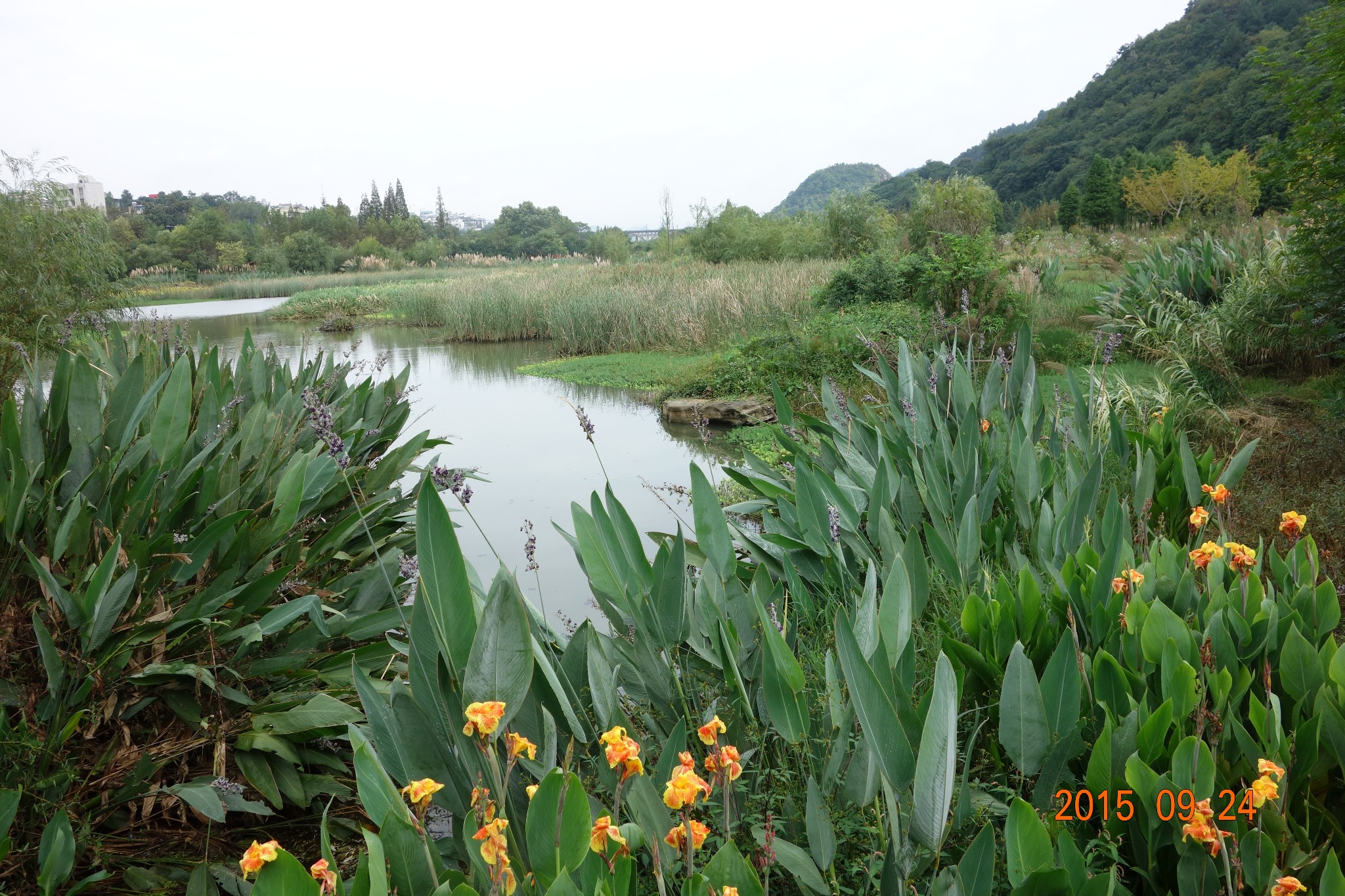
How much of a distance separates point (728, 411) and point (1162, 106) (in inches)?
1426

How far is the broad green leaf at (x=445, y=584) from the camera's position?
103 centimetres

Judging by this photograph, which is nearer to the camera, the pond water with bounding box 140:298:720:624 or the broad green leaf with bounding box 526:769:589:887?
the broad green leaf with bounding box 526:769:589:887

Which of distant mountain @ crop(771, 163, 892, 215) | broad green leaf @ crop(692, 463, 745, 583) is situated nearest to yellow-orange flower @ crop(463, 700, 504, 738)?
broad green leaf @ crop(692, 463, 745, 583)

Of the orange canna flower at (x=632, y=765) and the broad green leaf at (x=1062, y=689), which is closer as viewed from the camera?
the orange canna flower at (x=632, y=765)

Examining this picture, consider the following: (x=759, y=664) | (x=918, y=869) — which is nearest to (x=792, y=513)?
(x=759, y=664)

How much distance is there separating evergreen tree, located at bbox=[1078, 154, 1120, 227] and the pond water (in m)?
22.8

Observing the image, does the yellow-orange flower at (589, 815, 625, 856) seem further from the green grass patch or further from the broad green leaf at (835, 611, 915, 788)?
the green grass patch

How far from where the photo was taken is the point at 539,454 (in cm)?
579

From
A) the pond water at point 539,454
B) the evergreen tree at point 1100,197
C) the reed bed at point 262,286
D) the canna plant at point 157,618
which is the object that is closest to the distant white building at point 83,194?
the pond water at point 539,454

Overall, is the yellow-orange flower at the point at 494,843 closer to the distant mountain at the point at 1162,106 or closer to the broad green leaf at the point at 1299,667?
the broad green leaf at the point at 1299,667

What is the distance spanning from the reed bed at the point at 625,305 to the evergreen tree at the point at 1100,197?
1642 centimetres

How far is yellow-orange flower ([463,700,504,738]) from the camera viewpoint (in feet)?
2.57

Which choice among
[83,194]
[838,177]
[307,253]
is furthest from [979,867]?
[838,177]

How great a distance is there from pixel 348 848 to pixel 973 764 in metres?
1.47
